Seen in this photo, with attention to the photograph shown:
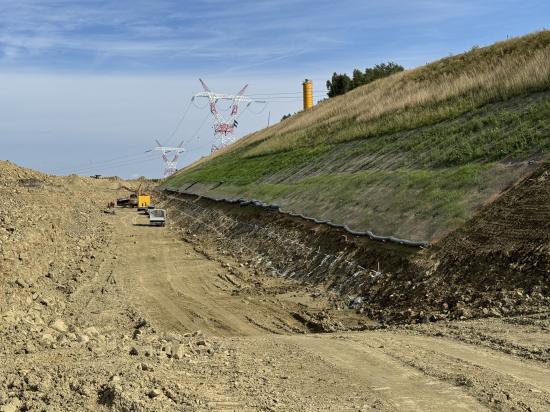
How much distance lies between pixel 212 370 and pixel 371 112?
39.2 metres

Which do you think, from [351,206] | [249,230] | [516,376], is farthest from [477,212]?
[249,230]

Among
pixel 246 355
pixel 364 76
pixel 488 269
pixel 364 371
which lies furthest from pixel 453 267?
pixel 364 76

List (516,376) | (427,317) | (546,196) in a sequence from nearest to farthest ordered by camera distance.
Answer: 1. (516,376)
2. (427,317)
3. (546,196)

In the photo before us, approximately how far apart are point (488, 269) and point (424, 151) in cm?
1376

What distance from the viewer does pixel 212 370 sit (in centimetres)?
867

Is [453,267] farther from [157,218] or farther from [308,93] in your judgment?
[308,93]

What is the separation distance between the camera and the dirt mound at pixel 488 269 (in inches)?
500

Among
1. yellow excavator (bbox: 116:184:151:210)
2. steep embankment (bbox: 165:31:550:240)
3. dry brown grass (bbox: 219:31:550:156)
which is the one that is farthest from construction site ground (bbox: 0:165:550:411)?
yellow excavator (bbox: 116:184:151:210)

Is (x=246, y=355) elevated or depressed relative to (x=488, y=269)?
depressed

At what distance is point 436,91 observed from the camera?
39.2 metres

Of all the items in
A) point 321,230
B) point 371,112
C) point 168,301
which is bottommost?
point 168,301

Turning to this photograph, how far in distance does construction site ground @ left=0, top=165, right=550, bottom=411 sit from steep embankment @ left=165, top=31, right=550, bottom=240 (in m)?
4.61

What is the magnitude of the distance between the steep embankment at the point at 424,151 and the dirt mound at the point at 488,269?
3.07 ft

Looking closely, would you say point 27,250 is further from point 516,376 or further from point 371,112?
point 371,112
